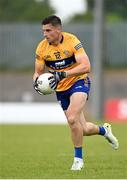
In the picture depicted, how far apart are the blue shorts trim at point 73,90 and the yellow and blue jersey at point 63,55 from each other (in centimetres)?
6

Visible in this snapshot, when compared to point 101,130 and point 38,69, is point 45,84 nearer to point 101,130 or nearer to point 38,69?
point 38,69

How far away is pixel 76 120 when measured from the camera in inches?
503

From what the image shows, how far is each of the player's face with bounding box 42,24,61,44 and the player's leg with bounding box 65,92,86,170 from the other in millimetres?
958

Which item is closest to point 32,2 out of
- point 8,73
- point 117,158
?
point 8,73

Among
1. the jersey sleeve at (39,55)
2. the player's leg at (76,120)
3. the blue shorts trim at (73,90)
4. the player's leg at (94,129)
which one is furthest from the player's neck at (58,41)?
the player's leg at (94,129)

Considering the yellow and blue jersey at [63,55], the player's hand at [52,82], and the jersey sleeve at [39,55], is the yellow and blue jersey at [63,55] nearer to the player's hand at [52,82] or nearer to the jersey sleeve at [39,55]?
the jersey sleeve at [39,55]

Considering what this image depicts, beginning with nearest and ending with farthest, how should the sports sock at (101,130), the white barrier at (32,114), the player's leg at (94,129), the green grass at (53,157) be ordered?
the green grass at (53,157)
the player's leg at (94,129)
the sports sock at (101,130)
the white barrier at (32,114)

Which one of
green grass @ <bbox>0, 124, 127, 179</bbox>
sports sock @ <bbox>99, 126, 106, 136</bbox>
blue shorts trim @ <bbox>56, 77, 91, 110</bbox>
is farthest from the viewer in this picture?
sports sock @ <bbox>99, 126, 106, 136</bbox>

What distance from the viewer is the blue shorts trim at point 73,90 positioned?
43.0 feet

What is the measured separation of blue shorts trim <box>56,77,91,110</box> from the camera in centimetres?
1311

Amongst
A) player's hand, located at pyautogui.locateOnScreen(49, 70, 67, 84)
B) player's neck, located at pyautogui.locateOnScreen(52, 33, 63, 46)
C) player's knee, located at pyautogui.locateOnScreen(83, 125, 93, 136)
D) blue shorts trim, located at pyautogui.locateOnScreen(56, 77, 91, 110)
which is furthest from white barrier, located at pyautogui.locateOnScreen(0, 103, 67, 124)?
player's hand, located at pyautogui.locateOnScreen(49, 70, 67, 84)

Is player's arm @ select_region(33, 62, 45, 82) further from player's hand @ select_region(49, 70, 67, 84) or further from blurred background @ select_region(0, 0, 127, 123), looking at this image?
blurred background @ select_region(0, 0, 127, 123)

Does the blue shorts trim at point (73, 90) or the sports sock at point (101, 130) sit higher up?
the blue shorts trim at point (73, 90)

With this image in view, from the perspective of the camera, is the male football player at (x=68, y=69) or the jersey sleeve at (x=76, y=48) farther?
the jersey sleeve at (x=76, y=48)
